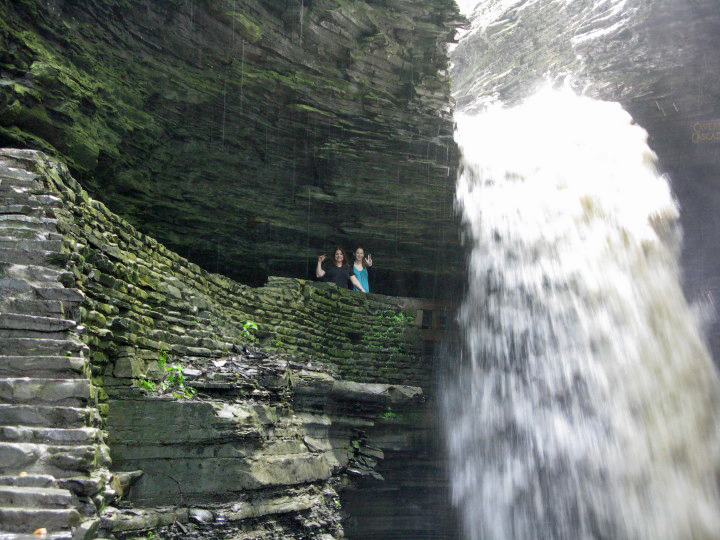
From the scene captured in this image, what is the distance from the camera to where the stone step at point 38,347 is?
5258 millimetres

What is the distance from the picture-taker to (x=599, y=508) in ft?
40.7

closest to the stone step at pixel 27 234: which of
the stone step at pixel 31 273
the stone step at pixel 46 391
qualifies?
the stone step at pixel 31 273

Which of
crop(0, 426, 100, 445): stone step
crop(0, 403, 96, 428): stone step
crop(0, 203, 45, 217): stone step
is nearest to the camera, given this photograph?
crop(0, 426, 100, 445): stone step

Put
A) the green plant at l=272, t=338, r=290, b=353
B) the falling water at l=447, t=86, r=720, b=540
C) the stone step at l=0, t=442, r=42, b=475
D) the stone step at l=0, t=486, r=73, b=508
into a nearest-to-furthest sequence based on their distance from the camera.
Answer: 1. the stone step at l=0, t=486, r=73, b=508
2. the stone step at l=0, t=442, r=42, b=475
3. the green plant at l=272, t=338, r=290, b=353
4. the falling water at l=447, t=86, r=720, b=540

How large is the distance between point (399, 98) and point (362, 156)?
5.69ft

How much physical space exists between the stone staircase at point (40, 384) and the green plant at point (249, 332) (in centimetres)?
457

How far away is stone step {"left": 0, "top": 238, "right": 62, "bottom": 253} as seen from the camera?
232 inches

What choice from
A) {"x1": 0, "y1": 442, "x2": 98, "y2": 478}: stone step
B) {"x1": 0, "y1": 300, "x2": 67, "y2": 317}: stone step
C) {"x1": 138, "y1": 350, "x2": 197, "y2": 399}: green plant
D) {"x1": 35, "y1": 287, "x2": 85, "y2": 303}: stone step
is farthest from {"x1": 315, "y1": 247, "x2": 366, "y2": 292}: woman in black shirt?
{"x1": 0, "y1": 442, "x2": 98, "y2": 478}: stone step

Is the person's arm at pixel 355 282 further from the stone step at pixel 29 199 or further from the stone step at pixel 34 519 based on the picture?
the stone step at pixel 34 519

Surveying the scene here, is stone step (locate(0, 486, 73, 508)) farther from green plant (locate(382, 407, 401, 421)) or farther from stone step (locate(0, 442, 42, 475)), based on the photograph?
green plant (locate(382, 407, 401, 421))

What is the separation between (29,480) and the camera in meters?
4.46

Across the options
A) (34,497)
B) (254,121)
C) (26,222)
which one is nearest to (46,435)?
(34,497)

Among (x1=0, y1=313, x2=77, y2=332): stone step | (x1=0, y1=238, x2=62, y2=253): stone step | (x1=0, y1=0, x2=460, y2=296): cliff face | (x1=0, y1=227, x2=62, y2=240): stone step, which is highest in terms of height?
(x1=0, y1=0, x2=460, y2=296): cliff face

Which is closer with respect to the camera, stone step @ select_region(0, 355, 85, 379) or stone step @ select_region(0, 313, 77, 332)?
stone step @ select_region(0, 355, 85, 379)
